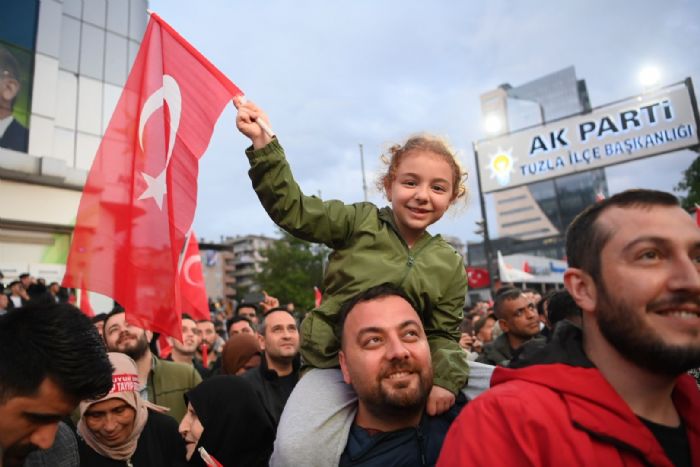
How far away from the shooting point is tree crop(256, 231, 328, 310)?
40719 millimetres

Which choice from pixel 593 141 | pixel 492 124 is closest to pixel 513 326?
pixel 593 141

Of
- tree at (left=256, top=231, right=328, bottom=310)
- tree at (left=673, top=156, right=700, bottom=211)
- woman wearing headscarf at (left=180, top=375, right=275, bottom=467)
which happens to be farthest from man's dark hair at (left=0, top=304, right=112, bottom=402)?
tree at (left=256, top=231, right=328, bottom=310)

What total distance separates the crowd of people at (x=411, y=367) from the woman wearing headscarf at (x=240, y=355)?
1702mm

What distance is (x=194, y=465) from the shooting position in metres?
3.45

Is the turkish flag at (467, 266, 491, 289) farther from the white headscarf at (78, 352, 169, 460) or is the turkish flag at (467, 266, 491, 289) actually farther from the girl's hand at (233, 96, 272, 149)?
the girl's hand at (233, 96, 272, 149)

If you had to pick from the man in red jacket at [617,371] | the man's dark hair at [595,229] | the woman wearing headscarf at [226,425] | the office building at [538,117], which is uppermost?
the office building at [538,117]

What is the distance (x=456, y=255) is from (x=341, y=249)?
0.62 meters

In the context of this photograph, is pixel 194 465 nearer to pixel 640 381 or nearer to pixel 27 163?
pixel 640 381

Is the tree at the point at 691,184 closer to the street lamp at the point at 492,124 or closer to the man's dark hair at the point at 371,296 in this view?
the street lamp at the point at 492,124

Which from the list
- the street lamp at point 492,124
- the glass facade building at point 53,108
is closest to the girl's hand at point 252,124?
the glass facade building at point 53,108

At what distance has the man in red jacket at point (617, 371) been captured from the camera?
1429mm

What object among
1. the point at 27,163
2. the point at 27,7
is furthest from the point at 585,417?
the point at 27,7

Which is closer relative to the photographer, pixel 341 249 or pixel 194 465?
pixel 341 249

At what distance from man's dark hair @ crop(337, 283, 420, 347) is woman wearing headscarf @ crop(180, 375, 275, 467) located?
59.8 inches
